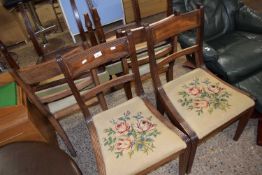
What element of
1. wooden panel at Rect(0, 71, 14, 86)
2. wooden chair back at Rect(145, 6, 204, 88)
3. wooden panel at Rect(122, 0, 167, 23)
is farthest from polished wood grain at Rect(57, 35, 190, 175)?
wooden panel at Rect(122, 0, 167, 23)

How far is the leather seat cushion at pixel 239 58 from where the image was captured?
1.44 metres

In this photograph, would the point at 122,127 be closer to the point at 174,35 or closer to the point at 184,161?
the point at 184,161

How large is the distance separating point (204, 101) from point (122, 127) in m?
0.51

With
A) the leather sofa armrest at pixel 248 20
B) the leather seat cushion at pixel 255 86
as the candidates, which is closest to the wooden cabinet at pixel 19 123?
the leather seat cushion at pixel 255 86

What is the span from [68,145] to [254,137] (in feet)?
4.44

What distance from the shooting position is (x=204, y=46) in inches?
55.6

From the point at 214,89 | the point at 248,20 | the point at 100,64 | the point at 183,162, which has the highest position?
the point at 100,64

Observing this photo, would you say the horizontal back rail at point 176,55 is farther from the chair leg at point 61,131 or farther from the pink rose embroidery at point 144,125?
the chair leg at point 61,131

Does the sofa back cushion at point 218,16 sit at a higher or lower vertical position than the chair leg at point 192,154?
higher

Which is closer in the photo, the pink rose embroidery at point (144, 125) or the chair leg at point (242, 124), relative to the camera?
the pink rose embroidery at point (144, 125)

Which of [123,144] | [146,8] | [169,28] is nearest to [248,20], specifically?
[169,28]

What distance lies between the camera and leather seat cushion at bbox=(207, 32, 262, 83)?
4.72ft

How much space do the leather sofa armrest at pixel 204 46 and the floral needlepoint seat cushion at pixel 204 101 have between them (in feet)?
0.42

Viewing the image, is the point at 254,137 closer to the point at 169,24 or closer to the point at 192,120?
the point at 192,120
